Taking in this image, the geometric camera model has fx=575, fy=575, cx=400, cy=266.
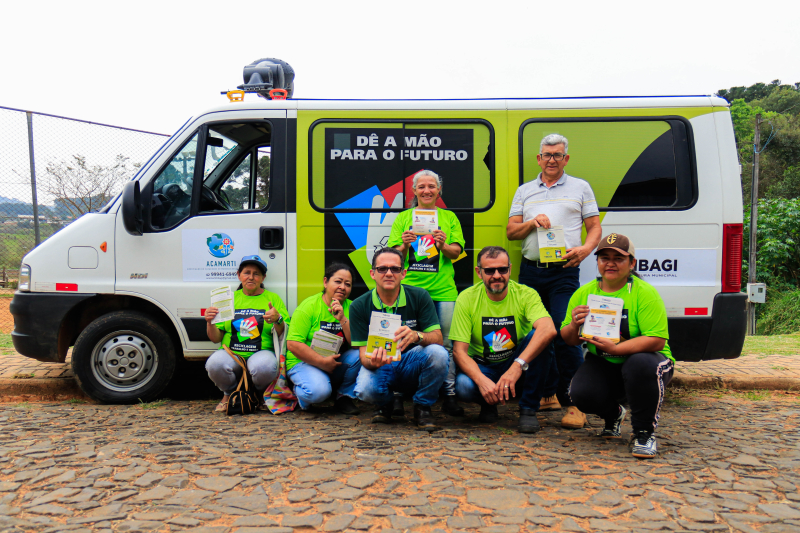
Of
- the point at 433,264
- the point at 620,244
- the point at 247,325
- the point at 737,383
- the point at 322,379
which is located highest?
Answer: the point at 620,244

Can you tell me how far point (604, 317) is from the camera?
11.3ft

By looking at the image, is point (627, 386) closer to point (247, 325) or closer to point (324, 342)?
point (324, 342)

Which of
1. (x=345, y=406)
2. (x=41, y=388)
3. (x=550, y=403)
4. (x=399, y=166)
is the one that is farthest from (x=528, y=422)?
(x=41, y=388)

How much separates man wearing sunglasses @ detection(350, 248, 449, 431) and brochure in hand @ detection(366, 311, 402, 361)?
88 mm

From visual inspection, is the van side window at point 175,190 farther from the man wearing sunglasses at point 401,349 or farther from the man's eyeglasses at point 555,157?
the man's eyeglasses at point 555,157

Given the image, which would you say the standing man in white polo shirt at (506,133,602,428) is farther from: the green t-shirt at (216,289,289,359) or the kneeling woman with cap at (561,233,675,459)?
the green t-shirt at (216,289,289,359)

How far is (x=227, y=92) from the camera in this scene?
4832mm

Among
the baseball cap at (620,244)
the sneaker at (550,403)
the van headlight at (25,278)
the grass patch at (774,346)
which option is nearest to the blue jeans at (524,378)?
the sneaker at (550,403)

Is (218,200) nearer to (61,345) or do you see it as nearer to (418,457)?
(61,345)

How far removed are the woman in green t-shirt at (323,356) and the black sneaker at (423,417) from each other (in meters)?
0.51

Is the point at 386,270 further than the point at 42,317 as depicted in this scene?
No

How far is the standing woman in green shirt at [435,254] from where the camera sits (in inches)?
165

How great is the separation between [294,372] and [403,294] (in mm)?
1068

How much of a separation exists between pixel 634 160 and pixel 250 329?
327 centimetres
